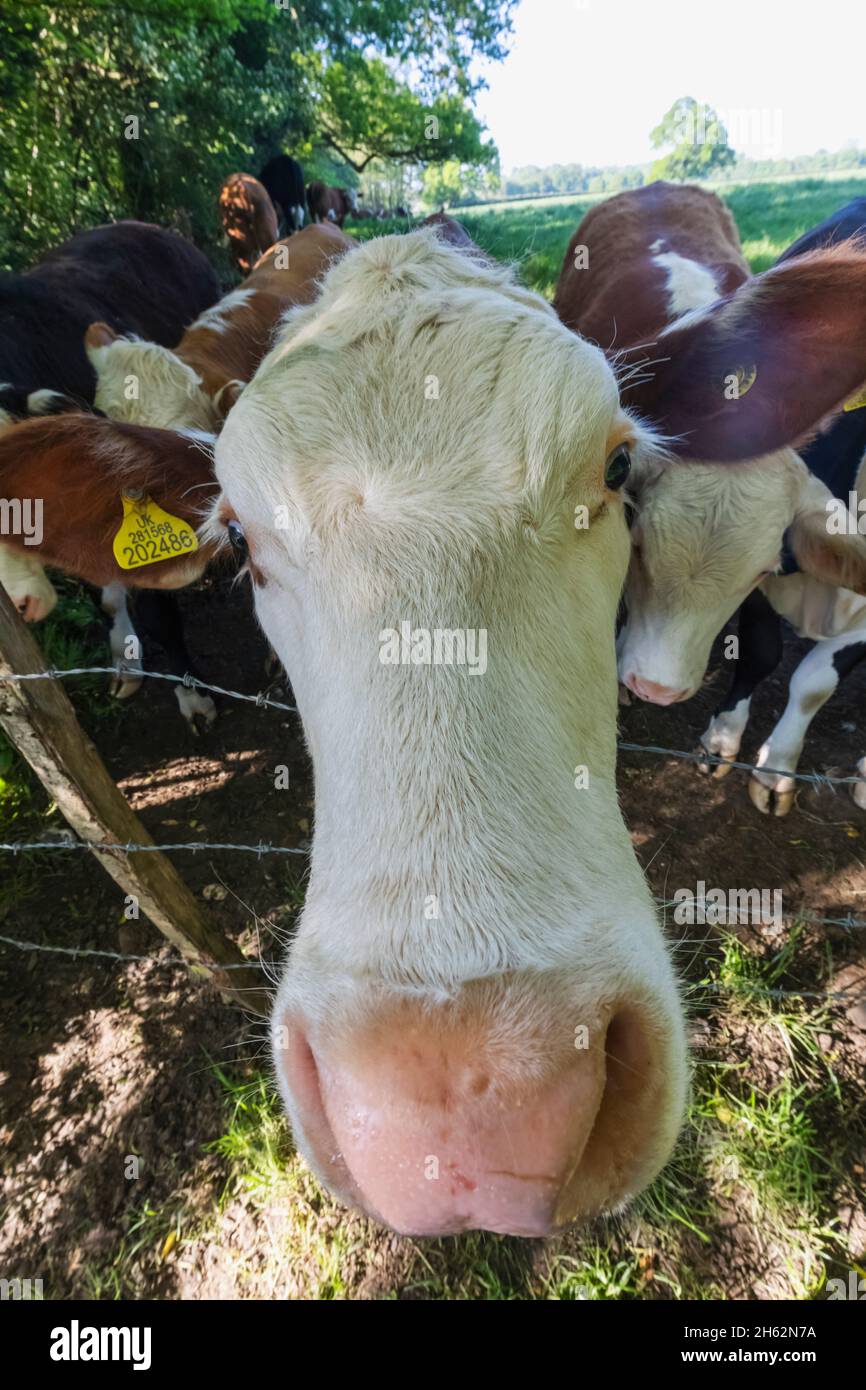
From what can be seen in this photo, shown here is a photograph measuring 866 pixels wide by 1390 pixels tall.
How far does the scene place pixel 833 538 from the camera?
2686mm

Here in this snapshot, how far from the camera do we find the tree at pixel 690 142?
143 feet

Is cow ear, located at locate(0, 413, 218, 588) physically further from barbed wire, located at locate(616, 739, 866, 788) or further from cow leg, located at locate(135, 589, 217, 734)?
cow leg, located at locate(135, 589, 217, 734)

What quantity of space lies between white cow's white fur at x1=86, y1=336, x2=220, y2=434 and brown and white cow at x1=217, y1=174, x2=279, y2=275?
7.76m

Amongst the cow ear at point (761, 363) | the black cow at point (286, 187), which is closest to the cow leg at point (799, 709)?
the cow ear at point (761, 363)

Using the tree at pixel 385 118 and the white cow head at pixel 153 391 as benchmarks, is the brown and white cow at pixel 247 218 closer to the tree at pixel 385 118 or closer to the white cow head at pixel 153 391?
the white cow head at pixel 153 391

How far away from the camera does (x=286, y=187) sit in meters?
13.7

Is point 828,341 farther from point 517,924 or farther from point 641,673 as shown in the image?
point 517,924

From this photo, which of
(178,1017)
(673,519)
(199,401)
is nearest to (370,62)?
(199,401)

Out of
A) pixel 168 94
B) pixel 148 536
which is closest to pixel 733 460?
pixel 148 536

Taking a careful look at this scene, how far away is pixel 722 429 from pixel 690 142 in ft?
214

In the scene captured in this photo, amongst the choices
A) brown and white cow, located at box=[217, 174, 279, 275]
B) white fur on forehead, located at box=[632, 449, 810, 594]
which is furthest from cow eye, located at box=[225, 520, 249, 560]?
brown and white cow, located at box=[217, 174, 279, 275]

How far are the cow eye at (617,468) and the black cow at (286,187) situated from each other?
15.2 m

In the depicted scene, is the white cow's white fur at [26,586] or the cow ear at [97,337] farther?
the cow ear at [97,337]
